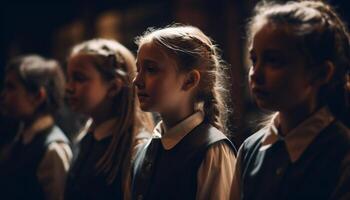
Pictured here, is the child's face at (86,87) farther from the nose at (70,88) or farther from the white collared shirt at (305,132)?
the white collared shirt at (305,132)

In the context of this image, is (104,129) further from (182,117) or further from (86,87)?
(182,117)

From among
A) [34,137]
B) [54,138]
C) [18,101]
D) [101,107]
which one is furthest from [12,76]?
[101,107]

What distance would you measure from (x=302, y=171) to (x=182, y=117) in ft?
1.77

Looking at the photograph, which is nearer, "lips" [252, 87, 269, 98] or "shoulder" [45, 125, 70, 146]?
"lips" [252, 87, 269, 98]

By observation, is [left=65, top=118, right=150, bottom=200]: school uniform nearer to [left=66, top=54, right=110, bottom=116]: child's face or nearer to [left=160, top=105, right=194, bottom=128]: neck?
[left=66, top=54, right=110, bottom=116]: child's face

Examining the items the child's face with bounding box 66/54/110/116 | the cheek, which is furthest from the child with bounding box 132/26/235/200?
the cheek

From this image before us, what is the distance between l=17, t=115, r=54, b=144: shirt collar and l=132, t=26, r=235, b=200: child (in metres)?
0.94

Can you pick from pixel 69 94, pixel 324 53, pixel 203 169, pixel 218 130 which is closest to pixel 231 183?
pixel 203 169

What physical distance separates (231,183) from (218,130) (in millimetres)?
218

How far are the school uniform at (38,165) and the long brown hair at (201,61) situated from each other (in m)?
0.88

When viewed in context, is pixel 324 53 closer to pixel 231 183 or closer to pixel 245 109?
pixel 231 183

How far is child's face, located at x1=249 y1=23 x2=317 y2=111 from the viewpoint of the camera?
1360 mm

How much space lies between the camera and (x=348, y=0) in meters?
2.46

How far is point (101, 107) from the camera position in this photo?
2234mm
